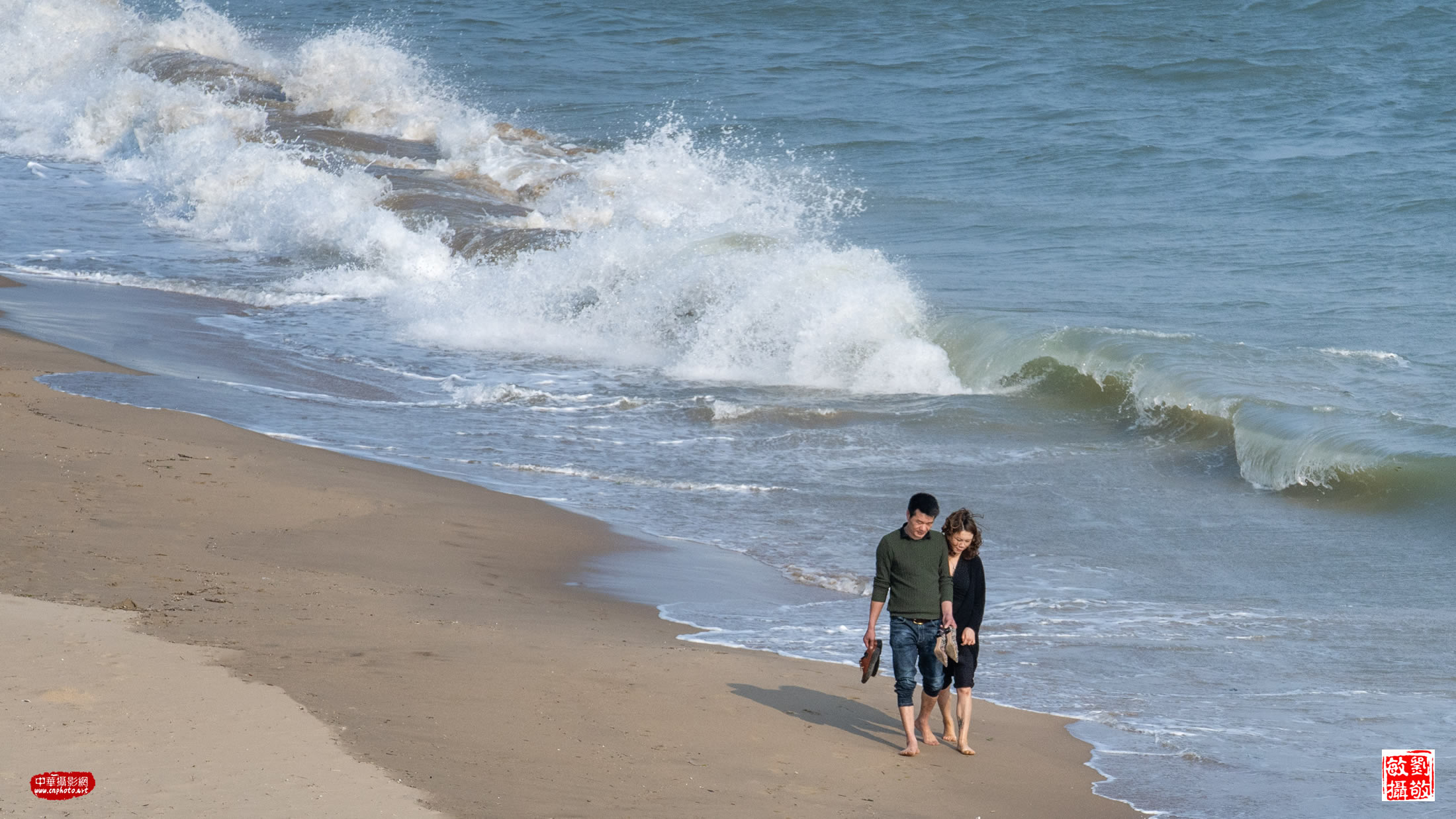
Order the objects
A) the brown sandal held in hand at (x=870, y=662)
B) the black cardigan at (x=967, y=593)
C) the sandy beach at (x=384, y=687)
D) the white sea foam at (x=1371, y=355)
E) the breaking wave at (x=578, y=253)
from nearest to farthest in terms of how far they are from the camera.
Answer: the sandy beach at (x=384, y=687), the brown sandal held in hand at (x=870, y=662), the black cardigan at (x=967, y=593), the breaking wave at (x=578, y=253), the white sea foam at (x=1371, y=355)

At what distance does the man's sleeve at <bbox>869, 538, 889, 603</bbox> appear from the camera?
18.2 ft

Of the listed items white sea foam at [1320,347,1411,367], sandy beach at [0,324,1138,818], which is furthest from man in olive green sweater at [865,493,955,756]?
white sea foam at [1320,347,1411,367]

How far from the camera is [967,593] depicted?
222 inches

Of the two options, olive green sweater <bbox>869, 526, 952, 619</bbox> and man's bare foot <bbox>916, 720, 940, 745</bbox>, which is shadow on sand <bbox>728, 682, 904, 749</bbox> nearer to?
man's bare foot <bbox>916, 720, 940, 745</bbox>

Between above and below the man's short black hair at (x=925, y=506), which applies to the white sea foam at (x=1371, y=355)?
above

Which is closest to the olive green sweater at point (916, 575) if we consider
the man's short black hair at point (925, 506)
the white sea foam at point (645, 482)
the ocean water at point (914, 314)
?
the man's short black hair at point (925, 506)

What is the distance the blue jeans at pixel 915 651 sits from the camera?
555cm

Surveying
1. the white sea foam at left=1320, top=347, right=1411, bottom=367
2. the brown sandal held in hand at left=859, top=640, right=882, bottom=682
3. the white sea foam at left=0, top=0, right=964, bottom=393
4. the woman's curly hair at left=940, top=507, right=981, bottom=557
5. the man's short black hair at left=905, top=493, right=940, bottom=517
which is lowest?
the brown sandal held in hand at left=859, top=640, right=882, bottom=682

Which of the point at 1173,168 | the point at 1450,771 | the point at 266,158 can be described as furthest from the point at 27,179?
the point at 1450,771

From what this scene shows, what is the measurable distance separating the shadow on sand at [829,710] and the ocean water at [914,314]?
643 millimetres

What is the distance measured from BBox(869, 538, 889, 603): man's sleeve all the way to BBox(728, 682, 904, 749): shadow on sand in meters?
0.55

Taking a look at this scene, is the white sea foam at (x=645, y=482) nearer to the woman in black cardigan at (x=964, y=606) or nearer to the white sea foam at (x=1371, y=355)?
the woman in black cardigan at (x=964, y=606)

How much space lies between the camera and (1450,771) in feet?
17.5

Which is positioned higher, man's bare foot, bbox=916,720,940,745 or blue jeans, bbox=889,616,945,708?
blue jeans, bbox=889,616,945,708
